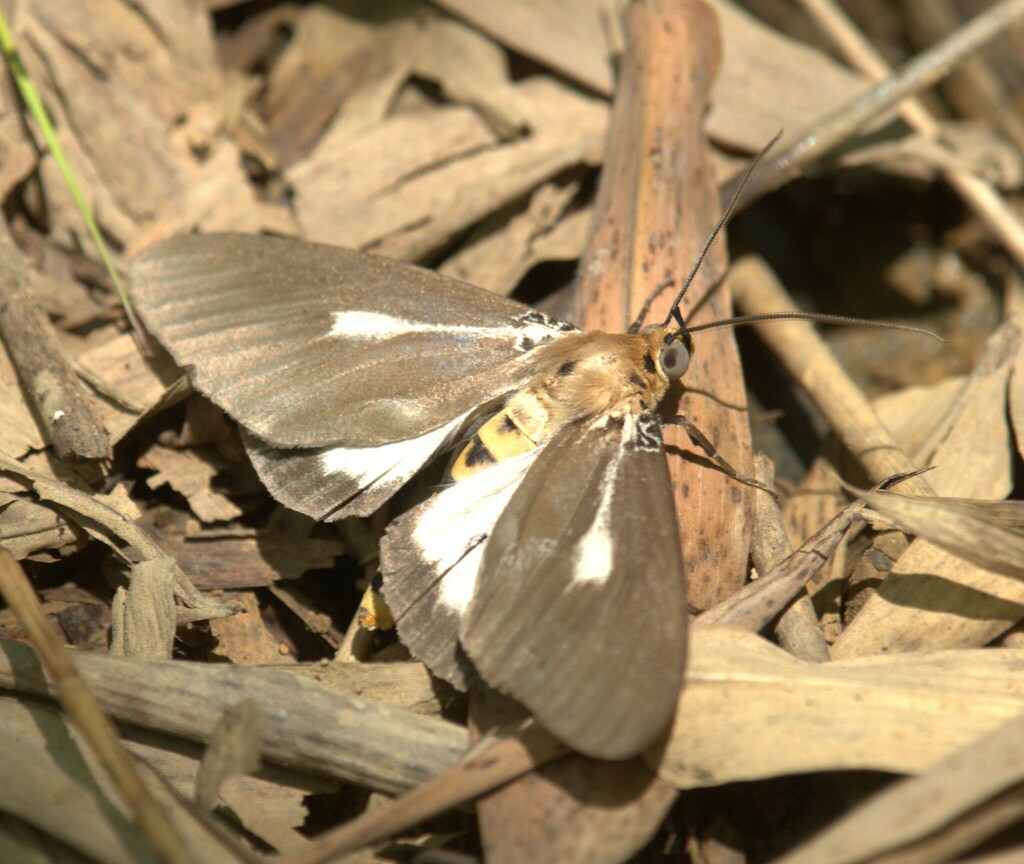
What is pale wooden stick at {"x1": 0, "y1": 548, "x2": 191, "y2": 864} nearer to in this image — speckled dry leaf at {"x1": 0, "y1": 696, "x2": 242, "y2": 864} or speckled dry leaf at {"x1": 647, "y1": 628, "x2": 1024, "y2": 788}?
speckled dry leaf at {"x1": 0, "y1": 696, "x2": 242, "y2": 864}

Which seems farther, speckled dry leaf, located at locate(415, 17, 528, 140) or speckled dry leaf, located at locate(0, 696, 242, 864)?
speckled dry leaf, located at locate(415, 17, 528, 140)

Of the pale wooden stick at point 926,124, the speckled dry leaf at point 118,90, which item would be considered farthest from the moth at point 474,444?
the pale wooden stick at point 926,124

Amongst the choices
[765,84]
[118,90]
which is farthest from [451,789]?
[765,84]

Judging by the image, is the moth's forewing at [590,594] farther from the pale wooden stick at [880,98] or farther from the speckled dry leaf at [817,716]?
the pale wooden stick at [880,98]

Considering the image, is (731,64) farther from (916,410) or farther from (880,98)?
(916,410)

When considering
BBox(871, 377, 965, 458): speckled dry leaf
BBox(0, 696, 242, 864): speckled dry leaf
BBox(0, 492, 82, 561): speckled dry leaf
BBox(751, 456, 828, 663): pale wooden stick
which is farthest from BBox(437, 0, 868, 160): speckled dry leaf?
BBox(0, 696, 242, 864): speckled dry leaf

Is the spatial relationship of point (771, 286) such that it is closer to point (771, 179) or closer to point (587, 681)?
point (771, 179)
